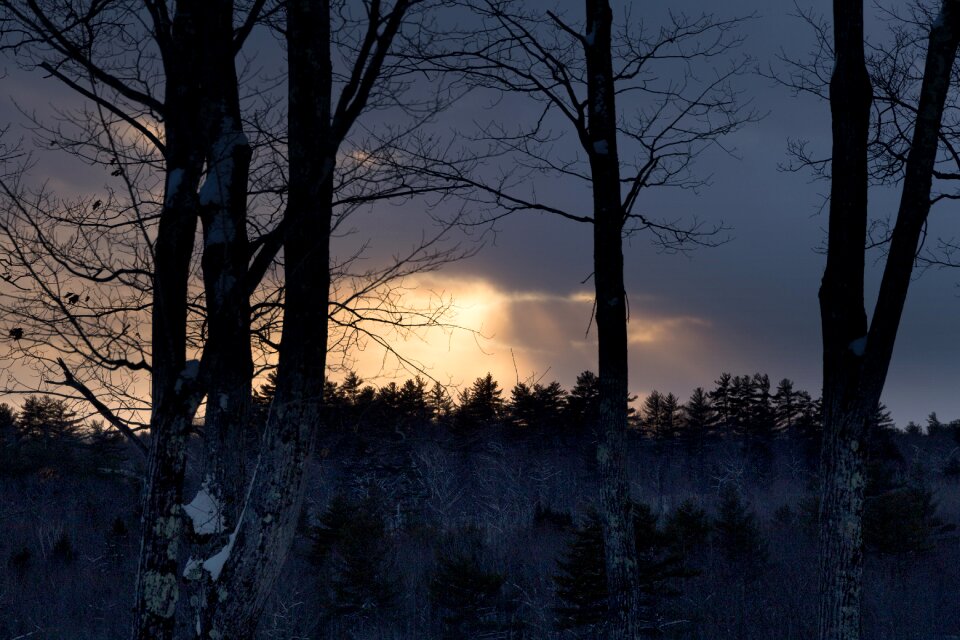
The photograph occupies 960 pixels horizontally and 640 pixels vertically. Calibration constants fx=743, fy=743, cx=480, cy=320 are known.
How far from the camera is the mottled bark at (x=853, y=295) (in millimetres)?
6453

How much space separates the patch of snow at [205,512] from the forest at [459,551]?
31mm

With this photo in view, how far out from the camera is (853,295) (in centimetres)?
691

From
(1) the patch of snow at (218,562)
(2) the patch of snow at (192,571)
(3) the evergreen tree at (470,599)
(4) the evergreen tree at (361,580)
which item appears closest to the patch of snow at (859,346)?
(1) the patch of snow at (218,562)

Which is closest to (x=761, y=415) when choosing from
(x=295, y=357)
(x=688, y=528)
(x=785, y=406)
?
(x=785, y=406)

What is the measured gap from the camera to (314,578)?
2178cm

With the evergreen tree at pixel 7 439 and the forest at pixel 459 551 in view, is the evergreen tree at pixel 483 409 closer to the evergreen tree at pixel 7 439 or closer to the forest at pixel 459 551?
the forest at pixel 459 551

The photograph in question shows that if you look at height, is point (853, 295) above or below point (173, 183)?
below

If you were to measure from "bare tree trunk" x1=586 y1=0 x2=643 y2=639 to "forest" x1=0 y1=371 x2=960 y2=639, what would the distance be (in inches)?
33.8

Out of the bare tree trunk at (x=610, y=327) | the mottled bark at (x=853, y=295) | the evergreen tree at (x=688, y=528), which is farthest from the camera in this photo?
the evergreen tree at (x=688, y=528)

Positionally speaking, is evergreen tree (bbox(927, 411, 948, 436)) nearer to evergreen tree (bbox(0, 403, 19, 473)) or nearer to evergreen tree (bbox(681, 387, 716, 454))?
evergreen tree (bbox(681, 387, 716, 454))

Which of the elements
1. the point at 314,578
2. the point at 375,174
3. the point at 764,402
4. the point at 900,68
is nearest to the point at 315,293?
the point at 375,174

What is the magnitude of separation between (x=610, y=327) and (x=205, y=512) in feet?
14.4

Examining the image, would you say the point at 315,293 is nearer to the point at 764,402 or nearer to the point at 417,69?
the point at 417,69

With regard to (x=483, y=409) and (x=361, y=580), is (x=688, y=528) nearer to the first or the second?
(x=361, y=580)
